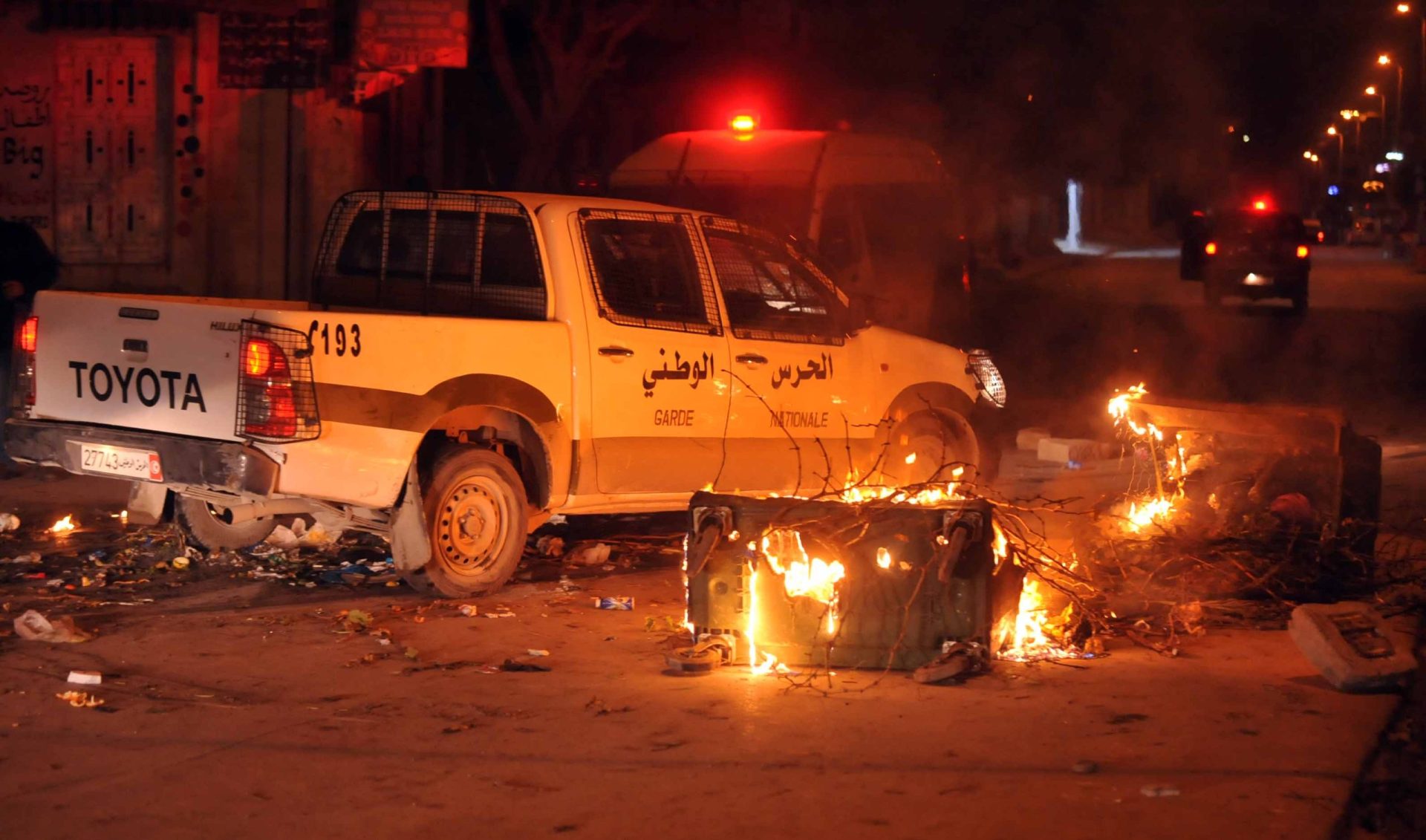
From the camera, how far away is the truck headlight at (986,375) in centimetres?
955

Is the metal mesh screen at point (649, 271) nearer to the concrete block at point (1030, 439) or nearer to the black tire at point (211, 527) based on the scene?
the black tire at point (211, 527)

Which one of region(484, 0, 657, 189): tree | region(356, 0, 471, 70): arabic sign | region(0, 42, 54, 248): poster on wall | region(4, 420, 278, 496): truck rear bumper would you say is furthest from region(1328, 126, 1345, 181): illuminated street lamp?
region(4, 420, 278, 496): truck rear bumper

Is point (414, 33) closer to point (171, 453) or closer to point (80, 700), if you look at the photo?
point (171, 453)

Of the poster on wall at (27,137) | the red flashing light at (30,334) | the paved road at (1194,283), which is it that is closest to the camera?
the red flashing light at (30,334)

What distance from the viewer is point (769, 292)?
872 centimetres

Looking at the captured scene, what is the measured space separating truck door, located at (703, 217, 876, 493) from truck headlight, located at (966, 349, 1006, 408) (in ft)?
2.89

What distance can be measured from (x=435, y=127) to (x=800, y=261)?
34.1 ft

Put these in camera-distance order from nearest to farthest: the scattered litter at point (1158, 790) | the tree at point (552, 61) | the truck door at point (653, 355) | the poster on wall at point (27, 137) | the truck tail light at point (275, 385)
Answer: the scattered litter at point (1158, 790) < the truck tail light at point (275, 385) < the truck door at point (653, 355) < the poster on wall at point (27, 137) < the tree at point (552, 61)

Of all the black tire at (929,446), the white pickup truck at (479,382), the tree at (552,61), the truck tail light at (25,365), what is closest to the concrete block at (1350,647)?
the white pickup truck at (479,382)

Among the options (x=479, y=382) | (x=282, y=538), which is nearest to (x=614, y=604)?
(x=479, y=382)

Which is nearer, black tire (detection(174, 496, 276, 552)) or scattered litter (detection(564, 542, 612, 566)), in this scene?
black tire (detection(174, 496, 276, 552))

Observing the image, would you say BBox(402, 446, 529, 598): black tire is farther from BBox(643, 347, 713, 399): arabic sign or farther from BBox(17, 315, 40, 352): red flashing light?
BBox(17, 315, 40, 352): red flashing light

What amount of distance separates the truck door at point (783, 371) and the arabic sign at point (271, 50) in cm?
820

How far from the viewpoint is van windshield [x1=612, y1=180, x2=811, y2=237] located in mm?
12758
